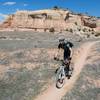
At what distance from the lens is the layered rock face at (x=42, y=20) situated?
104125 mm

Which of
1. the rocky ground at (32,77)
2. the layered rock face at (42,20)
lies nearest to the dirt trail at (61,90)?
the rocky ground at (32,77)

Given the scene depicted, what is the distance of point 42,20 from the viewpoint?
106 m

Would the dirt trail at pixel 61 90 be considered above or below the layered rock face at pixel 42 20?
below

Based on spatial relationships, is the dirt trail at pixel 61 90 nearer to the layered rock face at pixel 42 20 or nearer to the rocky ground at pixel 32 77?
the rocky ground at pixel 32 77

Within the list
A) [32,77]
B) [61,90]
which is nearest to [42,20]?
[32,77]

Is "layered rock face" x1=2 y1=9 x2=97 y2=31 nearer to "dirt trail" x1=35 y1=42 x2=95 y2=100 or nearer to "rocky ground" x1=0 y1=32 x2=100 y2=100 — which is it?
"rocky ground" x1=0 y1=32 x2=100 y2=100

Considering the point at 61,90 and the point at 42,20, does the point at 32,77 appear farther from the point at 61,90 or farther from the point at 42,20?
the point at 42,20

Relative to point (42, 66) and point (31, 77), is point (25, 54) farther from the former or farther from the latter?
point (31, 77)

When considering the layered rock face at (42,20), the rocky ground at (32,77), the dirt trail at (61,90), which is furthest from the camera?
the layered rock face at (42,20)

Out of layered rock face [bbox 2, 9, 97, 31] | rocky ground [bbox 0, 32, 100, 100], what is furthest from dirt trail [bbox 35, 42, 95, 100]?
layered rock face [bbox 2, 9, 97, 31]

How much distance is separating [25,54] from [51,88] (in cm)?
1100

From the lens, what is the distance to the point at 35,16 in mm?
106562

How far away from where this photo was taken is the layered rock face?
10412cm

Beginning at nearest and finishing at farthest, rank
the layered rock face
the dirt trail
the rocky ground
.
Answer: the dirt trail, the rocky ground, the layered rock face
